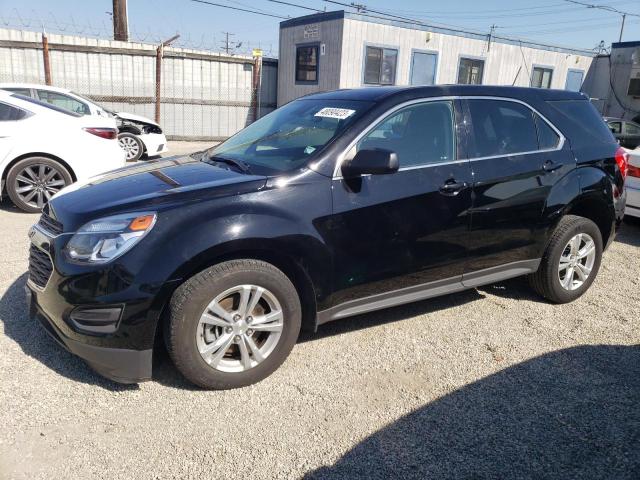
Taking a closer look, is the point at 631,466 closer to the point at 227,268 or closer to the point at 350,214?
the point at 350,214

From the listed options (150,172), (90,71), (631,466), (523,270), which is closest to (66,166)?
(150,172)

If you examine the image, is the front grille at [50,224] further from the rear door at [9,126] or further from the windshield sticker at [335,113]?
the rear door at [9,126]

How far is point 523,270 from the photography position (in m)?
4.20

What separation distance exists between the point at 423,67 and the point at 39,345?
17039 mm

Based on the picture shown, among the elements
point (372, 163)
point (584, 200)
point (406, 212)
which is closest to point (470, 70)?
point (584, 200)

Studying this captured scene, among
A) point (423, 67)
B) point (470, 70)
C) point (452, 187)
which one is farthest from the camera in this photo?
point (470, 70)

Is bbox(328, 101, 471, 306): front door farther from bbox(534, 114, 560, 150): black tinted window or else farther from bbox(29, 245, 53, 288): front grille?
bbox(29, 245, 53, 288): front grille

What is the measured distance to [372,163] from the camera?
10.3ft

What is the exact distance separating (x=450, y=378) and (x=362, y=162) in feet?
4.82

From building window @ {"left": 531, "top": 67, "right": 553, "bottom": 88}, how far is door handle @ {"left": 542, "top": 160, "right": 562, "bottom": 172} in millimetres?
18690

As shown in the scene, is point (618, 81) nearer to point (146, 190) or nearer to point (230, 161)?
point (230, 161)

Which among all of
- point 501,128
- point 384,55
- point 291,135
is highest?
point 384,55

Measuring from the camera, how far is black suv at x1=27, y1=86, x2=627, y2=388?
2799mm

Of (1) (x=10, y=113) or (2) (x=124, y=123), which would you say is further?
(2) (x=124, y=123)
